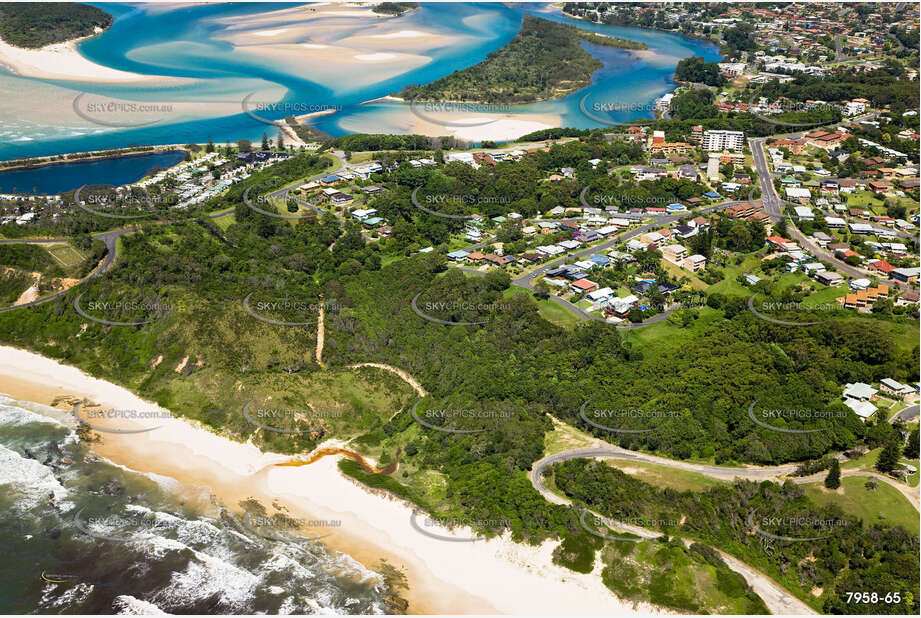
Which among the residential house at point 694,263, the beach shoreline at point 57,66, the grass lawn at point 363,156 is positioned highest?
the beach shoreline at point 57,66

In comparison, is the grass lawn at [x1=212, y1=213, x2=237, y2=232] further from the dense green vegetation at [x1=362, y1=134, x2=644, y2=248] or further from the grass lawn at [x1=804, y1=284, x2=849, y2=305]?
the grass lawn at [x1=804, y1=284, x2=849, y2=305]

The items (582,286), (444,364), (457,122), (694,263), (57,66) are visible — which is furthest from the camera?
(57,66)

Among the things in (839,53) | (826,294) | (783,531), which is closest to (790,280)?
(826,294)

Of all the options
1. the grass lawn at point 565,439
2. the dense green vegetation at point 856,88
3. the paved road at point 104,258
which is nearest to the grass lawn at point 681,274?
the grass lawn at point 565,439

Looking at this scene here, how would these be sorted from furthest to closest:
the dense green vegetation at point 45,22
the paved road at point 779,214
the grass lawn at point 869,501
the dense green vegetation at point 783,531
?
the dense green vegetation at point 45,22
the paved road at point 779,214
the grass lawn at point 869,501
the dense green vegetation at point 783,531

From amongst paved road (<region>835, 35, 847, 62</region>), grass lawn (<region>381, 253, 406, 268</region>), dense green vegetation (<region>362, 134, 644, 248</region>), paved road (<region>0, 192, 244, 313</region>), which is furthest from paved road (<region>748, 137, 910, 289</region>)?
paved road (<region>0, 192, 244, 313</region>)

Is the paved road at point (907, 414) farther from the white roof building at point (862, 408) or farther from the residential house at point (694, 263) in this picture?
the residential house at point (694, 263)

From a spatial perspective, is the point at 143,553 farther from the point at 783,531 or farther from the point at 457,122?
the point at 457,122
